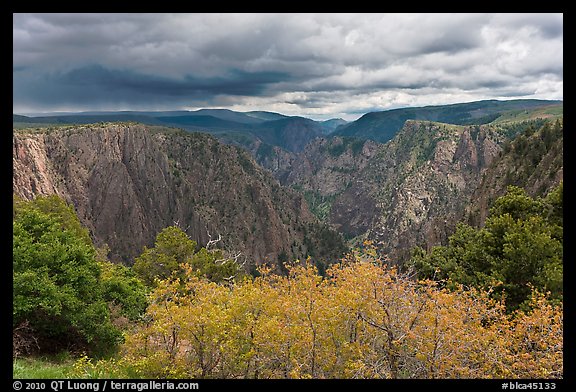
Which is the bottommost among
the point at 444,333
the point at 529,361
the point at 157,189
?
the point at 157,189

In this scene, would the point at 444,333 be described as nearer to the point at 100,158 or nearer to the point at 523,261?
the point at 523,261

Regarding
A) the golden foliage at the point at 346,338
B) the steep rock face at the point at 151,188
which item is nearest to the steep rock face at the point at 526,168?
the golden foliage at the point at 346,338

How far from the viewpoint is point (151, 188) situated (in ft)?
456

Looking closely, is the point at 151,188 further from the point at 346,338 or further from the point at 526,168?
the point at 346,338

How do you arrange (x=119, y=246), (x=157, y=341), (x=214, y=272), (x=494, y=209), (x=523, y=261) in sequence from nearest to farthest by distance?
(x=157, y=341)
(x=523, y=261)
(x=494, y=209)
(x=214, y=272)
(x=119, y=246)

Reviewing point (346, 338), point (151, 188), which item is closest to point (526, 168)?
point (346, 338)

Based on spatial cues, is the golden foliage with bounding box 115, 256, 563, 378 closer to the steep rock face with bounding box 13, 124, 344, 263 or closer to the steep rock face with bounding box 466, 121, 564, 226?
the steep rock face with bounding box 466, 121, 564, 226

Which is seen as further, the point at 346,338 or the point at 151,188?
the point at 151,188

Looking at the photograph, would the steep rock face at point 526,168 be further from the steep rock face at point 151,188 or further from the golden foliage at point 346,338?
the steep rock face at point 151,188

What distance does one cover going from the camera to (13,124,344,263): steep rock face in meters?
112

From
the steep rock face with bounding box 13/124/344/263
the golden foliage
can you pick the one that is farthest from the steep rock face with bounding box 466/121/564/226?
the steep rock face with bounding box 13/124/344/263

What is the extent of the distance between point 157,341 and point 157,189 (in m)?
132

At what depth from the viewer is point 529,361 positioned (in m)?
13.5
